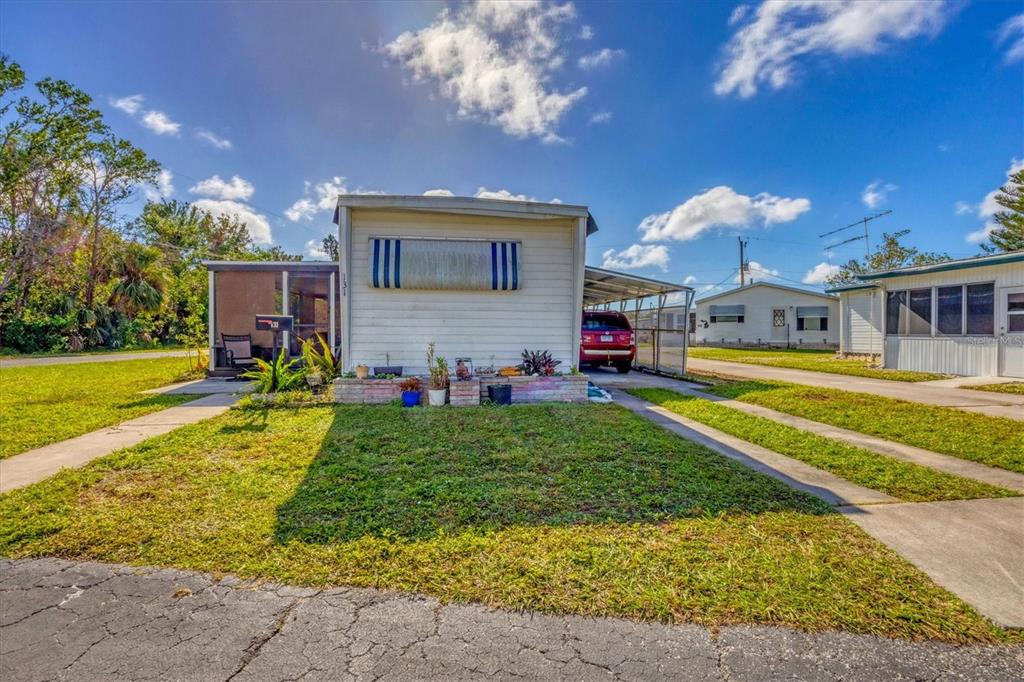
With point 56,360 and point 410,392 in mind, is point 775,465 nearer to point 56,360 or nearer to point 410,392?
point 410,392

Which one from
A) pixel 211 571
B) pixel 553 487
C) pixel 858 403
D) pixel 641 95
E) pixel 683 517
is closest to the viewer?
pixel 211 571

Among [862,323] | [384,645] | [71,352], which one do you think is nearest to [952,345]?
[862,323]

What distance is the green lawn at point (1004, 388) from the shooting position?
844 cm

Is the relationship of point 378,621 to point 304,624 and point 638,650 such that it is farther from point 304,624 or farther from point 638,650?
point 638,650

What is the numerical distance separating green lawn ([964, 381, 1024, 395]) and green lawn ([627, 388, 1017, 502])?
652 cm

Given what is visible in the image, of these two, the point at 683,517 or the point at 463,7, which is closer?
the point at 683,517

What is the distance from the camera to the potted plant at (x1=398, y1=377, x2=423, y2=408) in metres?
6.72

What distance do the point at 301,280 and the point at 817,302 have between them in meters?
26.9

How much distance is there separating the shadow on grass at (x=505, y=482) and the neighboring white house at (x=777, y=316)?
24.5 m

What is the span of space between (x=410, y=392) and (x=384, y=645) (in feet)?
16.9

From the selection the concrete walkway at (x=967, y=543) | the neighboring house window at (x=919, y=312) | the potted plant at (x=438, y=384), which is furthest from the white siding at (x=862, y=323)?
the potted plant at (x=438, y=384)

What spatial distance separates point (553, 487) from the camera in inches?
134

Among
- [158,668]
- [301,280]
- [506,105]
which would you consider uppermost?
[506,105]

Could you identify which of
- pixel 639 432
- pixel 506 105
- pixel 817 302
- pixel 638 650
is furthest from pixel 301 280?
pixel 817 302
